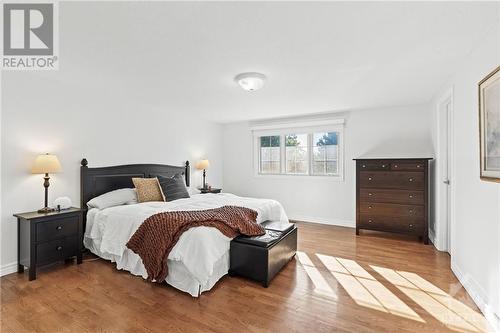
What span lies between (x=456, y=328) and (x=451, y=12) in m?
2.28


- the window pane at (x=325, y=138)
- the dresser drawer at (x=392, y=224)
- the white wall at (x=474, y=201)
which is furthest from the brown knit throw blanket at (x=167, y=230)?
the window pane at (x=325, y=138)

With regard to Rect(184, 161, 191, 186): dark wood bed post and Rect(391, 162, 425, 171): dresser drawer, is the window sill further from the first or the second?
Rect(184, 161, 191, 186): dark wood bed post

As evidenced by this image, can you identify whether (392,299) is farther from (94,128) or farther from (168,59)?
(94,128)

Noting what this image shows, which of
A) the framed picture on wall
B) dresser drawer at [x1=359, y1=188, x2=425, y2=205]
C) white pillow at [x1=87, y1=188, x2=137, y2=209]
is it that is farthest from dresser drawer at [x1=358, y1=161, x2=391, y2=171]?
white pillow at [x1=87, y1=188, x2=137, y2=209]

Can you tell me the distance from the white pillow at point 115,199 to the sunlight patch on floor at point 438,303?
10.9 ft

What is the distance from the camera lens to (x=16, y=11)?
1785 mm

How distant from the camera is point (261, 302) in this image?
222cm

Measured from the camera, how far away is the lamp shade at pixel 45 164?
9.20ft

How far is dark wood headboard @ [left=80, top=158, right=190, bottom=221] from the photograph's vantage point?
11.2ft

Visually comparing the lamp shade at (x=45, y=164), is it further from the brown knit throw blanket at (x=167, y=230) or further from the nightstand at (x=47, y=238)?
the brown knit throw blanket at (x=167, y=230)

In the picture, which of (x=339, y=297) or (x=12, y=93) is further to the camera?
(x=12, y=93)

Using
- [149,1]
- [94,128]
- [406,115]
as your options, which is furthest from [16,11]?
[406,115]

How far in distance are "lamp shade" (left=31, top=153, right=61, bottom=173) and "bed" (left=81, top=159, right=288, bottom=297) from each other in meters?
0.50

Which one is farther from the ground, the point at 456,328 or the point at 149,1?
the point at 149,1
